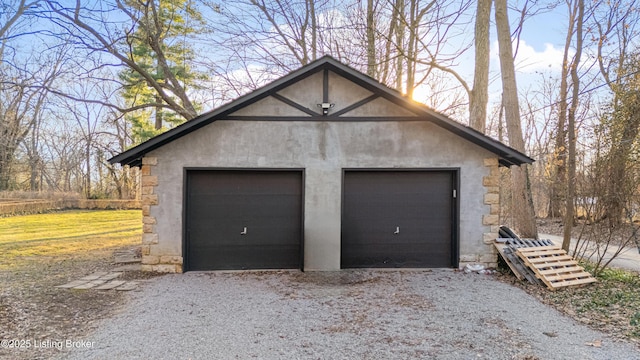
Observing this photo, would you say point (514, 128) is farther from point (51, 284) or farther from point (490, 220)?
point (51, 284)

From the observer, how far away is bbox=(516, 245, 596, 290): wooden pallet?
19.9 feet

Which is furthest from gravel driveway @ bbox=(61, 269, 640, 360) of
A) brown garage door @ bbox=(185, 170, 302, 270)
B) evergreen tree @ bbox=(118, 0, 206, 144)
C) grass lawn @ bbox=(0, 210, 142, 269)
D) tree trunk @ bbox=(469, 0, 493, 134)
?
evergreen tree @ bbox=(118, 0, 206, 144)

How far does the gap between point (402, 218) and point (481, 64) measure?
17.8 ft

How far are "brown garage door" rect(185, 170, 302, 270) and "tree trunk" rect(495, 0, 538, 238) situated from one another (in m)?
5.33

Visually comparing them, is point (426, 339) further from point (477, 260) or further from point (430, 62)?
point (430, 62)

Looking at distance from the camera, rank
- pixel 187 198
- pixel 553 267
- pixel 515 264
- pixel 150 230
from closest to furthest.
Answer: pixel 553 267 < pixel 515 264 < pixel 150 230 < pixel 187 198

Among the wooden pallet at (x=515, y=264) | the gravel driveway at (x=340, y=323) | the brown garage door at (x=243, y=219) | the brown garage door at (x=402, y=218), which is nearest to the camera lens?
the gravel driveway at (x=340, y=323)

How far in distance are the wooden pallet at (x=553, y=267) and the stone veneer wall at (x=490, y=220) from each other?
0.54 m

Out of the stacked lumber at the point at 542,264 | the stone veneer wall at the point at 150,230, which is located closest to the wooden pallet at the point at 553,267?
the stacked lumber at the point at 542,264

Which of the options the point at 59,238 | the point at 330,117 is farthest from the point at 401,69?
the point at 59,238

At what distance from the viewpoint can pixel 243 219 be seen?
7.07 m

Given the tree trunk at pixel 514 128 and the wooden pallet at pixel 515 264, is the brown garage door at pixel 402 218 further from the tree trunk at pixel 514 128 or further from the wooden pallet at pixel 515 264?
the tree trunk at pixel 514 128

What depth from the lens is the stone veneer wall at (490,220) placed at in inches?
277

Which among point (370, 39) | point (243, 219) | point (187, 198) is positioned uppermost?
point (370, 39)
